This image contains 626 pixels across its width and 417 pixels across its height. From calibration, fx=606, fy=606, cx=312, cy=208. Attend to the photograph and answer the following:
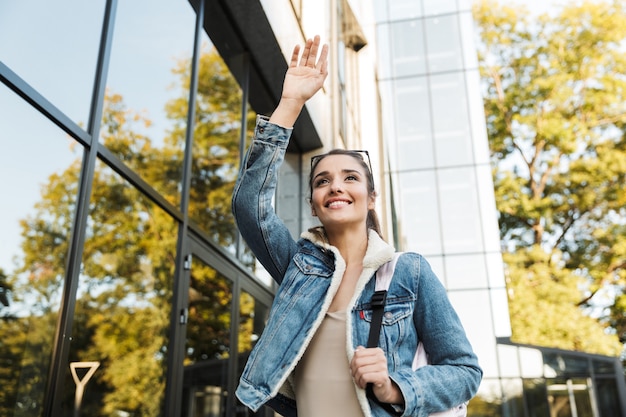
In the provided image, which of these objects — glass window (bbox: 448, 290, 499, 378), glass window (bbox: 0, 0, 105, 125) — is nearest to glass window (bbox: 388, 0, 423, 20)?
glass window (bbox: 448, 290, 499, 378)

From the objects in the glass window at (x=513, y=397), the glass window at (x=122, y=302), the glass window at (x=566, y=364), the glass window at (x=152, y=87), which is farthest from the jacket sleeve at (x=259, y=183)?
the glass window at (x=513, y=397)

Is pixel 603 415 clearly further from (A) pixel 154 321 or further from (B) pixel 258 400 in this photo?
(B) pixel 258 400

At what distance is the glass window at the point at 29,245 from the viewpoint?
8.10ft

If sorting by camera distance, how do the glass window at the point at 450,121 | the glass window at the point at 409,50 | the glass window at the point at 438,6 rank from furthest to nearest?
the glass window at the point at 438,6, the glass window at the point at 409,50, the glass window at the point at 450,121

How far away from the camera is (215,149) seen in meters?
5.27

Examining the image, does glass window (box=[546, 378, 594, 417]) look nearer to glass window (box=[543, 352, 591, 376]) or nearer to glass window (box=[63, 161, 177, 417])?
glass window (box=[543, 352, 591, 376])

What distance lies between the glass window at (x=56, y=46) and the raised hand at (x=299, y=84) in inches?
64.1

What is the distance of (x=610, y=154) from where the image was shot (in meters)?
16.3

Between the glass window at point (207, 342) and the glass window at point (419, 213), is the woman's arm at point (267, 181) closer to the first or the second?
the glass window at point (207, 342)

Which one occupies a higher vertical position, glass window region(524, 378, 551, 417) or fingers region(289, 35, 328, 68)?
fingers region(289, 35, 328, 68)

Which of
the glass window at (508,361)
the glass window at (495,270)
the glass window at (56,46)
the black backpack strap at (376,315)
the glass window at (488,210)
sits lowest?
the black backpack strap at (376,315)

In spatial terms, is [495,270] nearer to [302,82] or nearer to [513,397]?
[513,397]

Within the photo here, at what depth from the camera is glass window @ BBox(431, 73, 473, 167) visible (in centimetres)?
1315

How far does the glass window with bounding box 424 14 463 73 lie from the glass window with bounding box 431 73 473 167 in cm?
27
